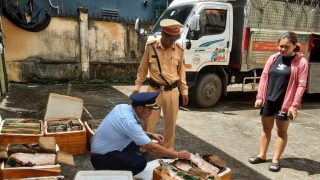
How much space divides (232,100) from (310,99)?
2.82 metres

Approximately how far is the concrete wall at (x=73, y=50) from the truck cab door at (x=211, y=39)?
4.37 m

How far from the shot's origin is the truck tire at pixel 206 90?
20.8 ft

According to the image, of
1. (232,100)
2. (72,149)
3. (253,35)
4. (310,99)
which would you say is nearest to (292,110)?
(72,149)

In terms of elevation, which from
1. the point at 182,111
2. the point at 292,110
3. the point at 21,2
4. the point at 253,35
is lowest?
the point at 182,111

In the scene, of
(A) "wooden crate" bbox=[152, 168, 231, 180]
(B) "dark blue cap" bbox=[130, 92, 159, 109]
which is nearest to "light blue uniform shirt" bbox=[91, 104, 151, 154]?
(B) "dark blue cap" bbox=[130, 92, 159, 109]

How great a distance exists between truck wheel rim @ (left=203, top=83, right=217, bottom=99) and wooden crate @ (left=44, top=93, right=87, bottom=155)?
3.33 m

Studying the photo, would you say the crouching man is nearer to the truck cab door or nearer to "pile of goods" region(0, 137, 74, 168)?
"pile of goods" region(0, 137, 74, 168)

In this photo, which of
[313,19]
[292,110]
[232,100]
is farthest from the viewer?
[232,100]

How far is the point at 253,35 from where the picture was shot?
6379 millimetres

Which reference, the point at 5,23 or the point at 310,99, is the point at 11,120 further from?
the point at 310,99

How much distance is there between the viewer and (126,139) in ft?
8.30

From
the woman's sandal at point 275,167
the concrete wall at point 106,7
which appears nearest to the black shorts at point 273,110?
the woman's sandal at point 275,167

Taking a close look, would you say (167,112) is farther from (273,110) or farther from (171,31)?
(273,110)

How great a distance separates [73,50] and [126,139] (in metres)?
7.44
